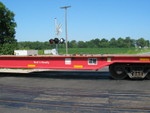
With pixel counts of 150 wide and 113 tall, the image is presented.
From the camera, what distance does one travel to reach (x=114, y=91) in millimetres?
8148

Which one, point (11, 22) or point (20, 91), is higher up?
point (11, 22)

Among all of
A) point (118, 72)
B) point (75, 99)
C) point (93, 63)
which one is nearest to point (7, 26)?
point (93, 63)

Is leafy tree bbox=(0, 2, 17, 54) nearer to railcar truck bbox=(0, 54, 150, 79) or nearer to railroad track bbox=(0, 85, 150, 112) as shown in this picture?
railcar truck bbox=(0, 54, 150, 79)

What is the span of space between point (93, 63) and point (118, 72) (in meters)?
1.25

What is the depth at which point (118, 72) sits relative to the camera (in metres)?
10.6

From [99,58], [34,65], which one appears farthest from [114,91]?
[34,65]

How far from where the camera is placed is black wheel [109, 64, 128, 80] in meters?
10.5

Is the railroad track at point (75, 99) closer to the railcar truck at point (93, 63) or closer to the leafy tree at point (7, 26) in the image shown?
the railcar truck at point (93, 63)

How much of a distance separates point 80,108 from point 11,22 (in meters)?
33.8

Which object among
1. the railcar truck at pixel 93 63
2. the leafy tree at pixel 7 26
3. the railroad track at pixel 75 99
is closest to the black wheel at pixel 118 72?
the railcar truck at pixel 93 63

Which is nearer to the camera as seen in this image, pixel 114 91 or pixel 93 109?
pixel 93 109

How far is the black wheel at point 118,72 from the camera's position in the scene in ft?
34.6

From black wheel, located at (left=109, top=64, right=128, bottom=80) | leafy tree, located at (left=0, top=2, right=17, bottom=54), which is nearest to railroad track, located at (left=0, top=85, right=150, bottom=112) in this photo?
black wheel, located at (left=109, top=64, right=128, bottom=80)

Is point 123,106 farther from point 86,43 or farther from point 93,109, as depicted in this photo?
point 86,43
